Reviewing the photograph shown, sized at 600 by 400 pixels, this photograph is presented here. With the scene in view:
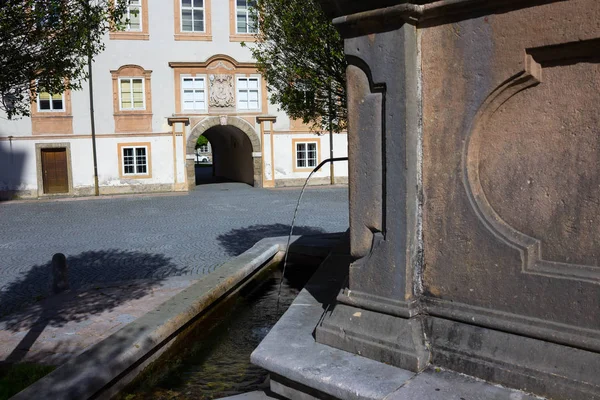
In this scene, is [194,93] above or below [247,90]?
below

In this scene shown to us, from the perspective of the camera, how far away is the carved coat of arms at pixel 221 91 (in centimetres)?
2509

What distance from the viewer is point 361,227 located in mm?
3125

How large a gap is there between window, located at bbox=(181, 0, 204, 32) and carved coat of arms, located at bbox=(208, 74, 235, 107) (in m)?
2.36

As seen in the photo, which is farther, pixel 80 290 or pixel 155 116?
pixel 155 116

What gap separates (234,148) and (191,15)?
832 cm

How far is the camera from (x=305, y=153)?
26.6 m

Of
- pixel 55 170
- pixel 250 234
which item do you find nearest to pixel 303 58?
pixel 250 234

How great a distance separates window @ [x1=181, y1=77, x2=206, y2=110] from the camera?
2494cm

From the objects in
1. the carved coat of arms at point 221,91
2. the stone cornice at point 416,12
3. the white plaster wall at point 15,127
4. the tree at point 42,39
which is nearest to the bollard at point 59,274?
the tree at point 42,39

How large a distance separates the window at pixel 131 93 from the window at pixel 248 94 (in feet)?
14.2

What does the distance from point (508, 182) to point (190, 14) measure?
2427 cm

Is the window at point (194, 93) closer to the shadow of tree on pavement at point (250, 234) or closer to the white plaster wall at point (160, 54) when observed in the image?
the white plaster wall at point (160, 54)

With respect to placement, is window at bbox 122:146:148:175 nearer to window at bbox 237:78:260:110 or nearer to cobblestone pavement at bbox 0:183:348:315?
cobblestone pavement at bbox 0:183:348:315

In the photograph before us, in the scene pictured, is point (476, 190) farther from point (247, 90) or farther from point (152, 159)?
point (247, 90)
